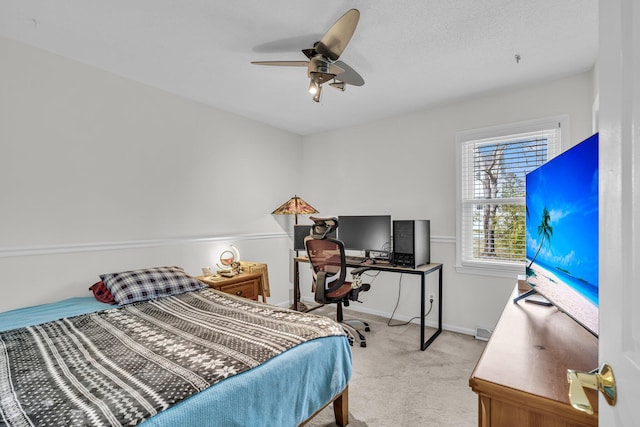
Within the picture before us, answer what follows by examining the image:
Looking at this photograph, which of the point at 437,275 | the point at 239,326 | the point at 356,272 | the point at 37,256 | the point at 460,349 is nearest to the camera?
the point at 239,326

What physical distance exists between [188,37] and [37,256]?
78.3 inches

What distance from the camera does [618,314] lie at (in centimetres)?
55

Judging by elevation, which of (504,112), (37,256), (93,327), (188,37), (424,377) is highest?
(188,37)

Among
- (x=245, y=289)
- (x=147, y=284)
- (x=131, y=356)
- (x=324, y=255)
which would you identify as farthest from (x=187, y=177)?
(x=131, y=356)

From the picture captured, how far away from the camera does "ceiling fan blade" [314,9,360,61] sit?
160cm

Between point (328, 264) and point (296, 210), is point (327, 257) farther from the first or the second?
point (296, 210)

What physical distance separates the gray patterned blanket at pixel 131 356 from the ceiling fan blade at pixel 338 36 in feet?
5.61

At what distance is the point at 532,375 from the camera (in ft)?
3.09

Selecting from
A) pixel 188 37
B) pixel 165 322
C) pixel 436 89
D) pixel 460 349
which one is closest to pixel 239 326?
pixel 165 322

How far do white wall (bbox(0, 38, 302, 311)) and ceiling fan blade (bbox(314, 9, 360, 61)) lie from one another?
2.00 meters

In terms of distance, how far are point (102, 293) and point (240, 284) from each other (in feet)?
3.84

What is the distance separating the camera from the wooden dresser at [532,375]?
828mm

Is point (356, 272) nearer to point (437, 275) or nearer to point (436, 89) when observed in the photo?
point (437, 275)

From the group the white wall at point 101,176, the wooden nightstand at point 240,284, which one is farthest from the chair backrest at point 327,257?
the white wall at point 101,176
